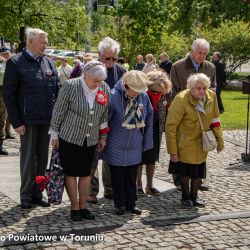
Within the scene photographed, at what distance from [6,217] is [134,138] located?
1.60 m

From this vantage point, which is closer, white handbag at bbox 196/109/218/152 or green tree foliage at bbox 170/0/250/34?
white handbag at bbox 196/109/218/152

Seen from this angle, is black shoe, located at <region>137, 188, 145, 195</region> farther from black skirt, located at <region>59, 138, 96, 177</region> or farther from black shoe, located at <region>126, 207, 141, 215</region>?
black skirt, located at <region>59, 138, 96, 177</region>

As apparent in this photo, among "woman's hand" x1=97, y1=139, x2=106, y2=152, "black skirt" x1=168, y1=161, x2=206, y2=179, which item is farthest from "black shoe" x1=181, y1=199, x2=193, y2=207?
"woman's hand" x1=97, y1=139, x2=106, y2=152

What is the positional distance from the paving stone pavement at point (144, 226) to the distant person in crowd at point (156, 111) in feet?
0.86

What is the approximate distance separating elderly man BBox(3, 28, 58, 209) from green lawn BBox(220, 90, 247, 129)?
7.87 meters

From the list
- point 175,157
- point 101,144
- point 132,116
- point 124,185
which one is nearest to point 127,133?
point 132,116

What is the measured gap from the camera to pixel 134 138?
Result: 6.16 meters

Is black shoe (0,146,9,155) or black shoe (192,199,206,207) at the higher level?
black shoe (0,146,9,155)

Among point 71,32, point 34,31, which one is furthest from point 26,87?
point 71,32

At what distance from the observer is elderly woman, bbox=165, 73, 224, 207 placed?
254 inches

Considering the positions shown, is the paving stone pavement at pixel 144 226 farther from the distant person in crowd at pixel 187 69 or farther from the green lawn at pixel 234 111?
the green lawn at pixel 234 111

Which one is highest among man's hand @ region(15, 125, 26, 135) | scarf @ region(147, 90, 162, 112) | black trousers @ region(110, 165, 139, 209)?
scarf @ region(147, 90, 162, 112)

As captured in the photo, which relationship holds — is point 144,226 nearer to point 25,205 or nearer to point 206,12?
point 25,205

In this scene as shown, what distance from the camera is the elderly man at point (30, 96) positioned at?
6117 mm
